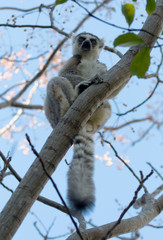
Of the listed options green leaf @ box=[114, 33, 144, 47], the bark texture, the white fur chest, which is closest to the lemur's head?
the white fur chest

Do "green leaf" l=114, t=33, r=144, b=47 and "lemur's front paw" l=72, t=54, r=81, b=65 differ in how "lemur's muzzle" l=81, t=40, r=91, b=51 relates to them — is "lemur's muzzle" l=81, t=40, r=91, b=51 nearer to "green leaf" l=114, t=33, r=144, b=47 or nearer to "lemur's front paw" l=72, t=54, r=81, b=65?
"lemur's front paw" l=72, t=54, r=81, b=65

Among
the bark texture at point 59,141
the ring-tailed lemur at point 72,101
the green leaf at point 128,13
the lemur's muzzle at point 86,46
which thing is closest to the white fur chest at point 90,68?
the ring-tailed lemur at point 72,101

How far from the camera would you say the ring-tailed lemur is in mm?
3482

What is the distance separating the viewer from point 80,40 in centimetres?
811

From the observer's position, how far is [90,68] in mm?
6832

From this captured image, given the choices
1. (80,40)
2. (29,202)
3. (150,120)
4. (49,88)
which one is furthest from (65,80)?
(150,120)

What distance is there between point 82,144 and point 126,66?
1.55 metres

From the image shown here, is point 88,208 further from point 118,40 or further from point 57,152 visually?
point 118,40

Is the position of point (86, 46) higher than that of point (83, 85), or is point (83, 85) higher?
point (86, 46)

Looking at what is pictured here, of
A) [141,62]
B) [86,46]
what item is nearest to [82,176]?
[141,62]

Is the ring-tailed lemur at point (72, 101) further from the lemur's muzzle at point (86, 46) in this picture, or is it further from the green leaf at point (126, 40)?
the green leaf at point (126, 40)

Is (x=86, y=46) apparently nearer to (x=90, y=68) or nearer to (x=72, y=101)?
(x=90, y=68)

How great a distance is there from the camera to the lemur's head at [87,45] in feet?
25.1

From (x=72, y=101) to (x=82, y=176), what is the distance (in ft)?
7.65
